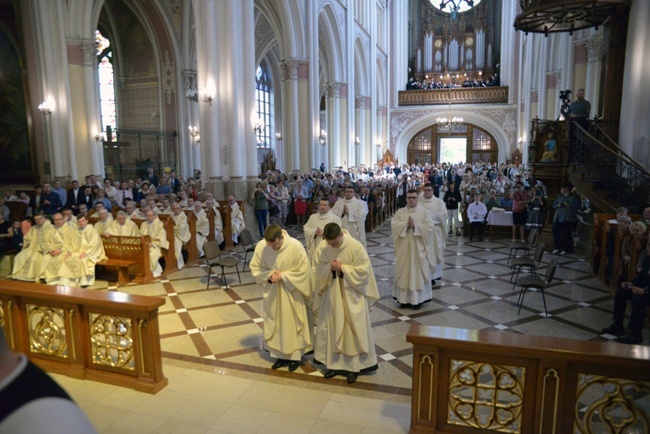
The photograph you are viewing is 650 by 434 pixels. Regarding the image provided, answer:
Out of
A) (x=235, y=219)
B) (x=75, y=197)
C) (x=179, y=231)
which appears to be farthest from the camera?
(x=75, y=197)

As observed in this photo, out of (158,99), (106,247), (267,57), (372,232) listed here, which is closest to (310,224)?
(106,247)

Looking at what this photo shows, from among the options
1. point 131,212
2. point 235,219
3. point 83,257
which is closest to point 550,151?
point 235,219

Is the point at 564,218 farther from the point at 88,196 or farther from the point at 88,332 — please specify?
the point at 88,196

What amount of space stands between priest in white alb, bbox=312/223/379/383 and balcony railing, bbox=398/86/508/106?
106ft

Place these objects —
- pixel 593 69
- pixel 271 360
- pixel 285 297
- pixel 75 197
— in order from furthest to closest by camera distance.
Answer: pixel 593 69 → pixel 75 197 → pixel 271 360 → pixel 285 297

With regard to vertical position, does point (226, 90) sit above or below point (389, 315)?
above

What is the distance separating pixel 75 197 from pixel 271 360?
404 inches

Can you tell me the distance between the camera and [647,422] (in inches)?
115

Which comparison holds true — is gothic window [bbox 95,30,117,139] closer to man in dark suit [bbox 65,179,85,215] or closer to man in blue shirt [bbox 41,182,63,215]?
man in dark suit [bbox 65,179,85,215]

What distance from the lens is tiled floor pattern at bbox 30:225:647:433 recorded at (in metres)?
3.94

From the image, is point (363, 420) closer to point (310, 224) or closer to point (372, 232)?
point (310, 224)

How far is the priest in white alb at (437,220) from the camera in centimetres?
817

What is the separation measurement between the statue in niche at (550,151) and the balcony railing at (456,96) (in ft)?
80.4

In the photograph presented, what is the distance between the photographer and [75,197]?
42.8ft
